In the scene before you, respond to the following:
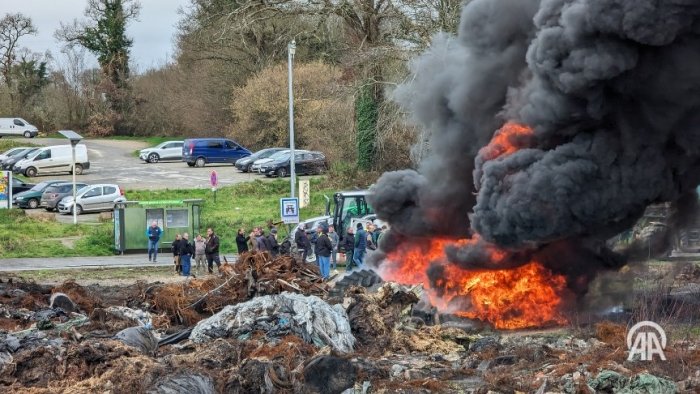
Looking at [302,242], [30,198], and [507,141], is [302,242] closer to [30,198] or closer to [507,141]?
[507,141]

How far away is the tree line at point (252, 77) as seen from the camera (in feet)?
126

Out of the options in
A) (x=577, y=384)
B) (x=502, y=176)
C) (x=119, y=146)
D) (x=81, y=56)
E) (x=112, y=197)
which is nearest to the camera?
(x=577, y=384)

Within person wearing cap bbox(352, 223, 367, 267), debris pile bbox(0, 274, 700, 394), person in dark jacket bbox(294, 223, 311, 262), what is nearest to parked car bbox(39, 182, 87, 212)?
person in dark jacket bbox(294, 223, 311, 262)

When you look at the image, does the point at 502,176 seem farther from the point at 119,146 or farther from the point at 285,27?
the point at 119,146

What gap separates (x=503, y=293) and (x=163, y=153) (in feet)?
127

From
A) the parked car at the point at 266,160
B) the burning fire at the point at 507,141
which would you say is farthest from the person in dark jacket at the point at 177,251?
the parked car at the point at 266,160

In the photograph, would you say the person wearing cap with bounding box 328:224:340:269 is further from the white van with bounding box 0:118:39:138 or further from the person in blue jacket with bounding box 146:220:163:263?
the white van with bounding box 0:118:39:138

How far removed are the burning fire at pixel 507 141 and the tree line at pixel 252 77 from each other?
15.6m

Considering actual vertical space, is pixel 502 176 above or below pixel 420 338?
above

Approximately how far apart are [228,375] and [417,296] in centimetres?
662

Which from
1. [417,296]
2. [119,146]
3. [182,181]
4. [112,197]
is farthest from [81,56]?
[417,296]

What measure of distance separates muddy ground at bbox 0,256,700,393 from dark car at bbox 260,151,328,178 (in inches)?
951

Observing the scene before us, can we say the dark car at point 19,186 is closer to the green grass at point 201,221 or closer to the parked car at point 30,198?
the parked car at point 30,198

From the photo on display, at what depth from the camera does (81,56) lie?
249 ft
